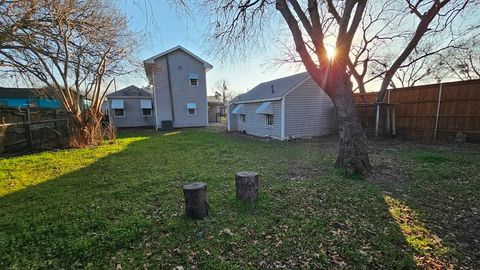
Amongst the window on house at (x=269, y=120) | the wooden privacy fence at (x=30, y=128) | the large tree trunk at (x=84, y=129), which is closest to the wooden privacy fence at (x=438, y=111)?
the window on house at (x=269, y=120)

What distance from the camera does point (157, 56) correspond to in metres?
18.6

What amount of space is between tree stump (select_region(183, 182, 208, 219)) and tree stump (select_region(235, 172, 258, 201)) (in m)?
0.72

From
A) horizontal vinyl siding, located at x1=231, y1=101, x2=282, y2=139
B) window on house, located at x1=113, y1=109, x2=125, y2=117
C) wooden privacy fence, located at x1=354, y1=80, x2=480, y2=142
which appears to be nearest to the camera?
wooden privacy fence, located at x1=354, y1=80, x2=480, y2=142

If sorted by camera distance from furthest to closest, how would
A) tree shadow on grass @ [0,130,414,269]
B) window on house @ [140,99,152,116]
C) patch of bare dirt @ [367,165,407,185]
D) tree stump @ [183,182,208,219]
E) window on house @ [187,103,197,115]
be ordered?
window on house @ [140,99,152,116]
window on house @ [187,103,197,115]
patch of bare dirt @ [367,165,407,185]
tree stump @ [183,182,208,219]
tree shadow on grass @ [0,130,414,269]

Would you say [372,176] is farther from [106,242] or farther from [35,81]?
[35,81]

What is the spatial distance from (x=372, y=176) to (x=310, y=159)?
221cm

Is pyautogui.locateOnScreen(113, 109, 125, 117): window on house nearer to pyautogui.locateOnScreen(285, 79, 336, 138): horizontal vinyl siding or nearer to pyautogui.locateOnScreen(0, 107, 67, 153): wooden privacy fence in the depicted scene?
pyautogui.locateOnScreen(0, 107, 67, 153): wooden privacy fence

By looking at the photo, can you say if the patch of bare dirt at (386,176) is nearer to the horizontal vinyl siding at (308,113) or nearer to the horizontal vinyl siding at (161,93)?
the horizontal vinyl siding at (308,113)

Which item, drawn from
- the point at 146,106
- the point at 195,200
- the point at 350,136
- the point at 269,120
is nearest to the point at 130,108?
the point at 146,106

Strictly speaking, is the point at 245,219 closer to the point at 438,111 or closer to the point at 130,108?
the point at 438,111

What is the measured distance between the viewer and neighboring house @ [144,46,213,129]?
62.2 ft

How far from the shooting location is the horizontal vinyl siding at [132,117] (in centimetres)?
2078

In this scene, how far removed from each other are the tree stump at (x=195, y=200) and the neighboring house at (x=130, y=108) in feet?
65.7

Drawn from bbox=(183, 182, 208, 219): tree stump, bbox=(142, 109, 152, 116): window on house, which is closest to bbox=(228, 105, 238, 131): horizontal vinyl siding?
bbox=(142, 109, 152, 116): window on house
